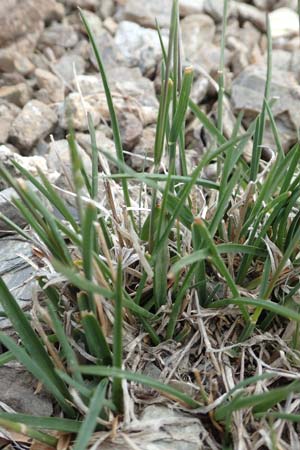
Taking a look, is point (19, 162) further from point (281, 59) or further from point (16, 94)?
point (281, 59)

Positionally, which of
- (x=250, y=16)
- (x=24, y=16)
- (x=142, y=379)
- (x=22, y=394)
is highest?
(x=24, y=16)

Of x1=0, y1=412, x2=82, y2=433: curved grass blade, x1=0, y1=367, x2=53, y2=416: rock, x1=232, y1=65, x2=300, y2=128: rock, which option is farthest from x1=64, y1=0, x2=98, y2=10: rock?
x1=0, y1=412, x2=82, y2=433: curved grass blade

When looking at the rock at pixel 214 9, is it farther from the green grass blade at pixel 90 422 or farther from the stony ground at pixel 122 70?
the green grass blade at pixel 90 422

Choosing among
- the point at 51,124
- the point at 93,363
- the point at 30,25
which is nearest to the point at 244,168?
the point at 93,363

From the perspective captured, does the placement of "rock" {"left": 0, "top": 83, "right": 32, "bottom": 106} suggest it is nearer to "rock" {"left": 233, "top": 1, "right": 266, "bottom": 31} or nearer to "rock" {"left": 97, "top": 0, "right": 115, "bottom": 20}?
"rock" {"left": 97, "top": 0, "right": 115, "bottom": 20}

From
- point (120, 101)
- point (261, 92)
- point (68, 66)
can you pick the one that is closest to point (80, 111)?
point (120, 101)

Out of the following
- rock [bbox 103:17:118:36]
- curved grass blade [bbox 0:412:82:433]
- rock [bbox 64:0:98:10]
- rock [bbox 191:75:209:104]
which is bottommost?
curved grass blade [bbox 0:412:82:433]

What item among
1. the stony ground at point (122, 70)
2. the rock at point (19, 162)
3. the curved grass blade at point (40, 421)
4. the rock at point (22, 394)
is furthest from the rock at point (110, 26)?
the curved grass blade at point (40, 421)
